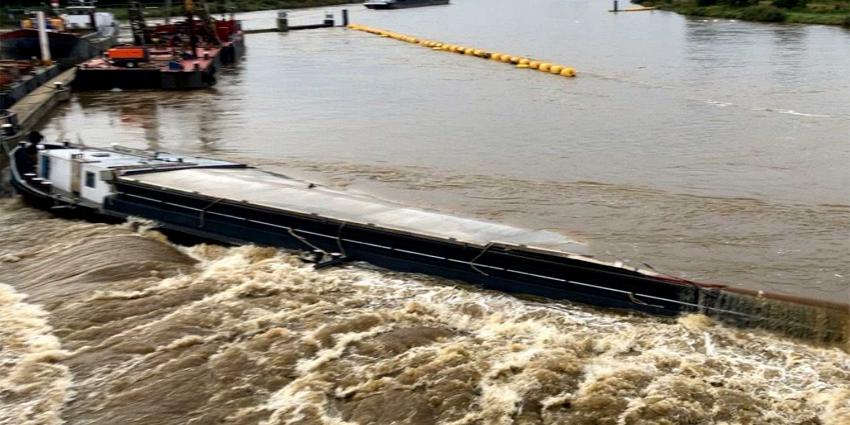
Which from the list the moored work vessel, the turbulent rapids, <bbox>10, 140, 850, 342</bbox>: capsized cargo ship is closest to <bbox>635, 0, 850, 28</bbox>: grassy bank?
the moored work vessel

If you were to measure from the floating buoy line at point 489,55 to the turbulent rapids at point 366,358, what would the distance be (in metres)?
33.6

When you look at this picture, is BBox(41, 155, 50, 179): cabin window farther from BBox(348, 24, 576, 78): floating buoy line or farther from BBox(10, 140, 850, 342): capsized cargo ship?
BBox(348, 24, 576, 78): floating buoy line

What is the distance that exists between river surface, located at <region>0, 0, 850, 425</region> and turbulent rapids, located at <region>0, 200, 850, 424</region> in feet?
0.14

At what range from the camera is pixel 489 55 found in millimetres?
57281

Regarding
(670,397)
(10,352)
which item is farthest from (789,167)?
(10,352)

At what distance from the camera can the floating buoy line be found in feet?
160

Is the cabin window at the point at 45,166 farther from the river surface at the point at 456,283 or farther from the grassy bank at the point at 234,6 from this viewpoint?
the grassy bank at the point at 234,6

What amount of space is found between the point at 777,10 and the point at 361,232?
7326cm

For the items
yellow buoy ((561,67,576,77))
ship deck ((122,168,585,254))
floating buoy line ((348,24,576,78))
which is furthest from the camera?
floating buoy line ((348,24,576,78))

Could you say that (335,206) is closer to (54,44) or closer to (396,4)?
(54,44)

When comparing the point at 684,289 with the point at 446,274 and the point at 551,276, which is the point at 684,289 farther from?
the point at 446,274

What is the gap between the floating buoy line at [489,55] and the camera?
160 feet

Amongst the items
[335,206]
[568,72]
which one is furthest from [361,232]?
[568,72]

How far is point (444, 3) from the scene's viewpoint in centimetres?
12075
